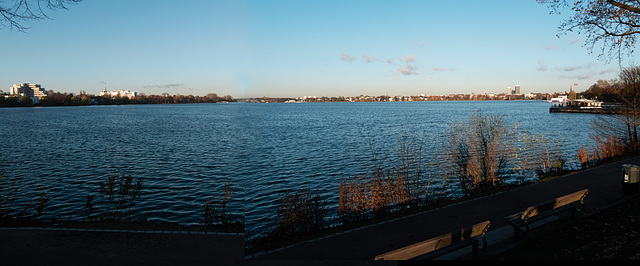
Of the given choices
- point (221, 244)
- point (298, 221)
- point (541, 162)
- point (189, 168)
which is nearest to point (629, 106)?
point (541, 162)

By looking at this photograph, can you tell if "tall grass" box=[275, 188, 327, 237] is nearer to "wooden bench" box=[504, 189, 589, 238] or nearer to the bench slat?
"wooden bench" box=[504, 189, 589, 238]

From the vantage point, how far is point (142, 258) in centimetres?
532

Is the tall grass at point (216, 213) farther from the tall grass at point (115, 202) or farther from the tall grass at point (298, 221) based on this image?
the tall grass at point (115, 202)

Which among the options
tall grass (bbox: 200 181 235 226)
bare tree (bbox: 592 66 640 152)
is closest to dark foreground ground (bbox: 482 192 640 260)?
tall grass (bbox: 200 181 235 226)

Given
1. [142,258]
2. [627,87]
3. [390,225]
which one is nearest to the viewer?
[142,258]

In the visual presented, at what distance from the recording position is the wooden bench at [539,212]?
6340 mm

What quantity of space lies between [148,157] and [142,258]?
15662 mm

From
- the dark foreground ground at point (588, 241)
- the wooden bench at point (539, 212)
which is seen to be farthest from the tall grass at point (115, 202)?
the dark foreground ground at point (588, 241)

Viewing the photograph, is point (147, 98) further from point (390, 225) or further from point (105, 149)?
point (390, 225)

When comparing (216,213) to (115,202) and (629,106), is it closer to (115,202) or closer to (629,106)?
(115,202)

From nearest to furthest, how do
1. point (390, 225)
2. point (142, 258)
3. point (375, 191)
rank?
point (142, 258) < point (390, 225) < point (375, 191)

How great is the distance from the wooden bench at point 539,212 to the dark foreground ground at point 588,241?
238mm

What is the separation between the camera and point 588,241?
19.5 feet

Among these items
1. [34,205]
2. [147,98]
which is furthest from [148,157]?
[147,98]
